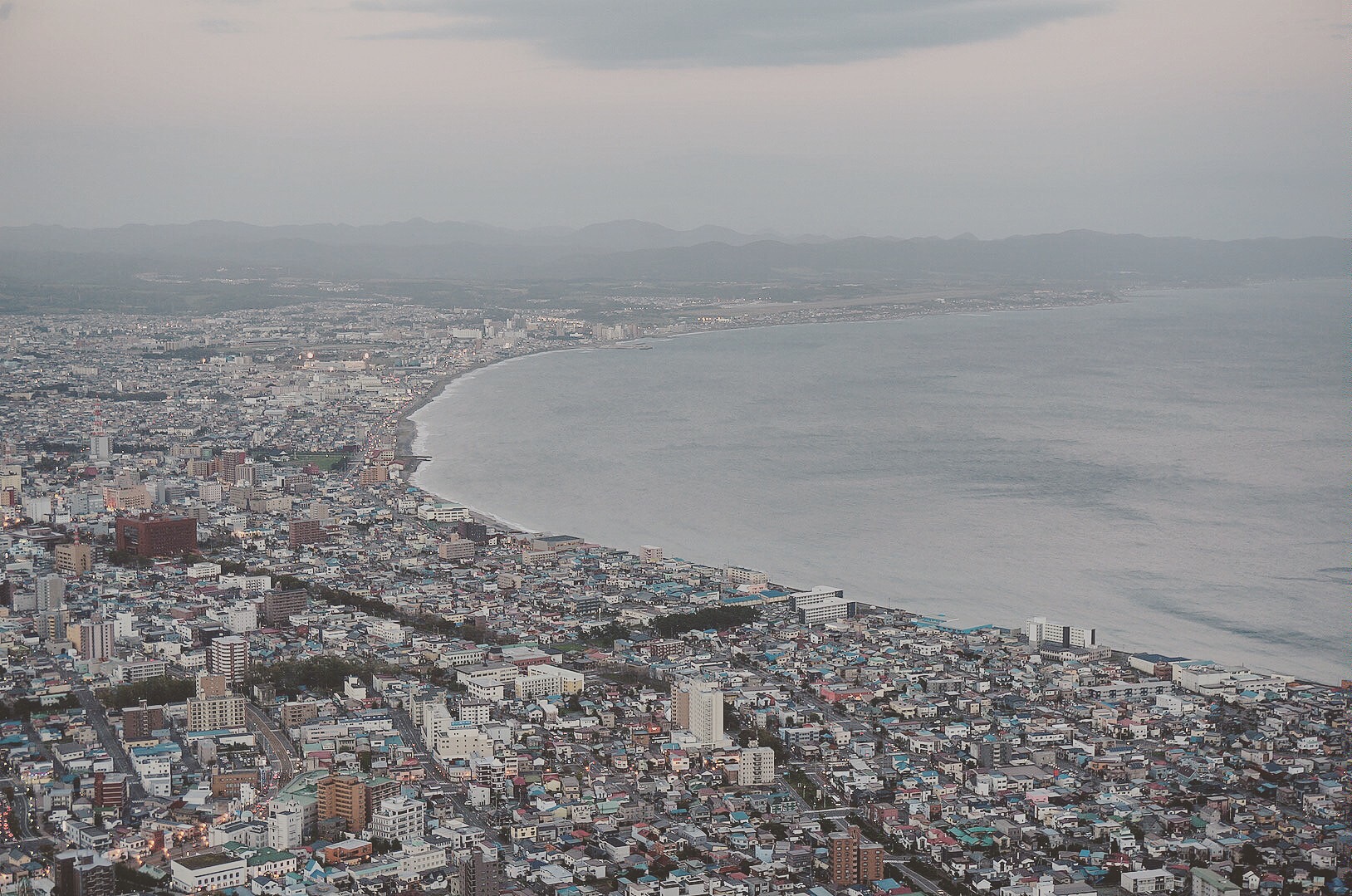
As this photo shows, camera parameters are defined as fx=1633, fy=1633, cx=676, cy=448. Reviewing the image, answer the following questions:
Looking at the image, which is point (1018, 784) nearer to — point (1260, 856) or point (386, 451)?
point (1260, 856)

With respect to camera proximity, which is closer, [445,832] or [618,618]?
[445,832]

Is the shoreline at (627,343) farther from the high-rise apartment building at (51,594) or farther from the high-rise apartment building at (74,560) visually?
the high-rise apartment building at (51,594)

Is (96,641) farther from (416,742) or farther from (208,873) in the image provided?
(208,873)

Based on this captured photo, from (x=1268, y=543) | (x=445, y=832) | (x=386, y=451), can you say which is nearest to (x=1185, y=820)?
(x=445, y=832)

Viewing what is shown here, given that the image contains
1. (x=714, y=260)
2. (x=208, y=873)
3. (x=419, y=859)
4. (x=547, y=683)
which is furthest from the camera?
(x=714, y=260)

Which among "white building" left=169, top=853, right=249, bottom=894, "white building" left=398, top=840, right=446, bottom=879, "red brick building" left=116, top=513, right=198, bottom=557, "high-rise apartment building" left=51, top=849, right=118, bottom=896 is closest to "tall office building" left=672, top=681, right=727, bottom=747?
"white building" left=398, top=840, right=446, bottom=879

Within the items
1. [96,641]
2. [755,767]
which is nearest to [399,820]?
[755,767]

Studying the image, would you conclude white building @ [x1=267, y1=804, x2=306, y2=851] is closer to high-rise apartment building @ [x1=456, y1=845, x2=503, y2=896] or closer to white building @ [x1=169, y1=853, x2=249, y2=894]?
white building @ [x1=169, y1=853, x2=249, y2=894]
